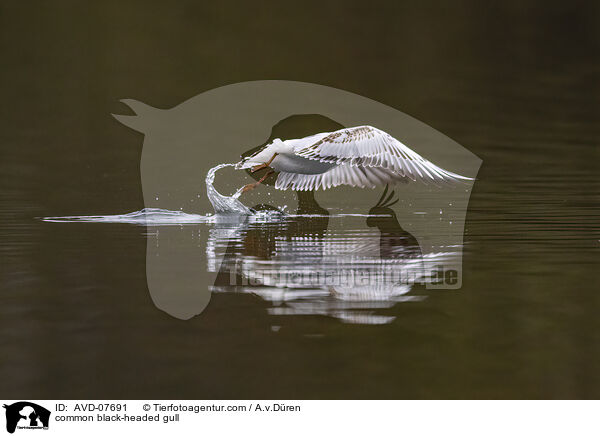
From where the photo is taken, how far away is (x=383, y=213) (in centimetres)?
1083

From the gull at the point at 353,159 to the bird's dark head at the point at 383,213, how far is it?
0.37m

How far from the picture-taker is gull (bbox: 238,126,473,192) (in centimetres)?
905

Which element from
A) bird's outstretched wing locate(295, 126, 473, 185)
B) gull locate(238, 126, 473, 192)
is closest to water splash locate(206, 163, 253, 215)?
gull locate(238, 126, 473, 192)

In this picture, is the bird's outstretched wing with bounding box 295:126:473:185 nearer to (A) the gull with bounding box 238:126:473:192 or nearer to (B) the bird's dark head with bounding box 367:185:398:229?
(A) the gull with bounding box 238:126:473:192

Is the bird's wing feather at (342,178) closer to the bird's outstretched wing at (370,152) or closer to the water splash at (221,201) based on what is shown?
the water splash at (221,201)

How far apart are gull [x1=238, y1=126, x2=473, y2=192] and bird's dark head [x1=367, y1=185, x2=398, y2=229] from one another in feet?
1.20

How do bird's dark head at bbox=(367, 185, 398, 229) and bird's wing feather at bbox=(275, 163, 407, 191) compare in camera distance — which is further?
bird's wing feather at bbox=(275, 163, 407, 191)

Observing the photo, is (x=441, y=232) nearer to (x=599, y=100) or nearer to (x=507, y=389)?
(x=507, y=389)

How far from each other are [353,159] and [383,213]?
171 cm

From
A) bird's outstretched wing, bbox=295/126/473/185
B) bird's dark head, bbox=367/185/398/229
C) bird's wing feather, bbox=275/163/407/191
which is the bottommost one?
bird's dark head, bbox=367/185/398/229

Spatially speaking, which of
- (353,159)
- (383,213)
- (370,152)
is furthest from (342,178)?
(370,152)

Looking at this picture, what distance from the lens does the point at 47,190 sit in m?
12.5

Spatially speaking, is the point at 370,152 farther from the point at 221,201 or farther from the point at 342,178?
the point at 221,201

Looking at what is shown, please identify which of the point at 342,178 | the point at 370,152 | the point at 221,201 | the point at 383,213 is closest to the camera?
the point at 370,152
